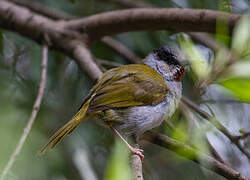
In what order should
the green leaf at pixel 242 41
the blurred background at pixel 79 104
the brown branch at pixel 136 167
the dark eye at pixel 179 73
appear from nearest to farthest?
1. the brown branch at pixel 136 167
2. the green leaf at pixel 242 41
3. the blurred background at pixel 79 104
4. the dark eye at pixel 179 73

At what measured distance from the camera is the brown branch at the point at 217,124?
272 cm

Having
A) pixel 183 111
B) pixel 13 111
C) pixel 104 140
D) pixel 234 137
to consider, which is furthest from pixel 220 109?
pixel 13 111

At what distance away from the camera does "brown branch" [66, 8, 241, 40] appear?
10.8 feet

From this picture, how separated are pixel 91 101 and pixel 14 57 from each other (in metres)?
1.52

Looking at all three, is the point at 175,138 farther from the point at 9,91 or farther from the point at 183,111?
the point at 9,91

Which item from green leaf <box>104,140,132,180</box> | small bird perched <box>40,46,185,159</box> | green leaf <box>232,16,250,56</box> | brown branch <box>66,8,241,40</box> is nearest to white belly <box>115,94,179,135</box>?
small bird perched <box>40,46,185,159</box>

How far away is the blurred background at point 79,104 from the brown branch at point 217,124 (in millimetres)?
59

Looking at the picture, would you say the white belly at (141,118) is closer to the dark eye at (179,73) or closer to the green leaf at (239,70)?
the dark eye at (179,73)

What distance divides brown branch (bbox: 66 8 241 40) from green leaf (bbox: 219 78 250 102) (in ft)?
3.66

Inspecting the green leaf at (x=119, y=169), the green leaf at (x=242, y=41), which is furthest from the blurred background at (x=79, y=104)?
the green leaf at (x=119, y=169)

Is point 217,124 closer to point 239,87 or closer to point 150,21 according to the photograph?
point 239,87

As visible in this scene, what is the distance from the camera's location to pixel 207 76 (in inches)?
87.7

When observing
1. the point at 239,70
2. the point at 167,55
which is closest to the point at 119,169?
the point at 239,70

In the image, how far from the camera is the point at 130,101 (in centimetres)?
321
